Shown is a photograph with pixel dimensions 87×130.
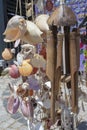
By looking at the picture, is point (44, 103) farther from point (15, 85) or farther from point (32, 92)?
point (15, 85)

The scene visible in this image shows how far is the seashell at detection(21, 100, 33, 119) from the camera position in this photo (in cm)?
196


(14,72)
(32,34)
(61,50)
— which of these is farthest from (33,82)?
(61,50)

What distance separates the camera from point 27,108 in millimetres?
1963

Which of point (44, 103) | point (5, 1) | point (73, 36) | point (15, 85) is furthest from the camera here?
point (5, 1)

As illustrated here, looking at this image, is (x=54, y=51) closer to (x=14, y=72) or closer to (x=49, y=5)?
(x=14, y=72)

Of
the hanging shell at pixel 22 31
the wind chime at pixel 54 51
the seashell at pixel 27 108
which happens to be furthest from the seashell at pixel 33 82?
the hanging shell at pixel 22 31

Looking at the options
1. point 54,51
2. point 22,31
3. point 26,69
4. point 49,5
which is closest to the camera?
point 54,51

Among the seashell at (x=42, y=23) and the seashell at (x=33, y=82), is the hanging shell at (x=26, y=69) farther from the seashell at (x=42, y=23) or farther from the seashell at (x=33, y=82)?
the seashell at (x=42, y=23)

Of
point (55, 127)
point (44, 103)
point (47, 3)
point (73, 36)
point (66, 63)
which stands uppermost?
point (47, 3)

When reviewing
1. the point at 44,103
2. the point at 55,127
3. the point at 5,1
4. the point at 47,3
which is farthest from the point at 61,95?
the point at 5,1

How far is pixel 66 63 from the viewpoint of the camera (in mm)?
1534

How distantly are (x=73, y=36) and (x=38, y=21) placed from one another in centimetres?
36

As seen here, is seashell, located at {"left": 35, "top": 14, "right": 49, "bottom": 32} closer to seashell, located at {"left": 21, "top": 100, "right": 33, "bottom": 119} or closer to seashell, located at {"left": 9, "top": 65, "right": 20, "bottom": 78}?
seashell, located at {"left": 9, "top": 65, "right": 20, "bottom": 78}

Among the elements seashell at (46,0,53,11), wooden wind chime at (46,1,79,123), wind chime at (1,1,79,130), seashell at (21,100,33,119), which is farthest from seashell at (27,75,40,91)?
seashell at (46,0,53,11)
